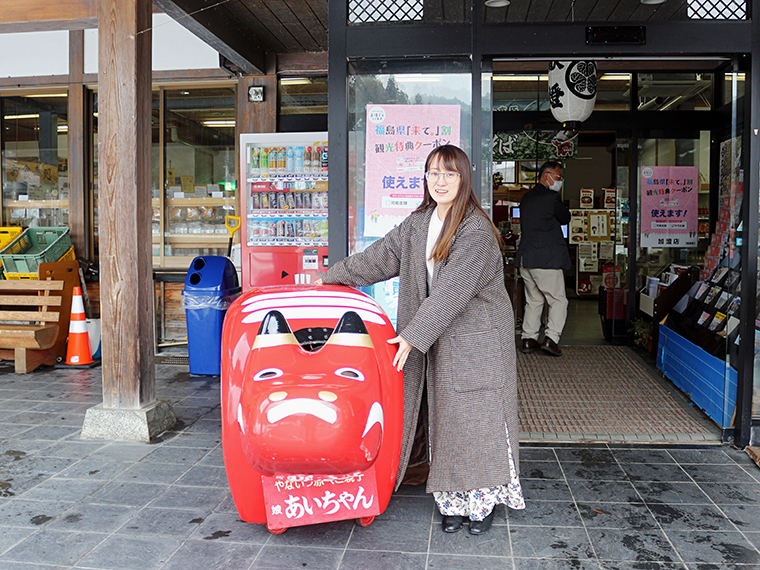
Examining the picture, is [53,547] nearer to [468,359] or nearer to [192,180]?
[468,359]

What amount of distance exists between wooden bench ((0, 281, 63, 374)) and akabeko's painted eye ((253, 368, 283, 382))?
12.8 feet

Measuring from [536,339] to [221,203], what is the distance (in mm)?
3423

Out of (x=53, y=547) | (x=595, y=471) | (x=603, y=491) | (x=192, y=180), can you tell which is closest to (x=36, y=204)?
(x=192, y=180)

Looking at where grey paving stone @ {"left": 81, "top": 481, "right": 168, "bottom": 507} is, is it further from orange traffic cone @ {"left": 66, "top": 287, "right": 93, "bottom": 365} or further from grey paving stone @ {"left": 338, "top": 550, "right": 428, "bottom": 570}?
orange traffic cone @ {"left": 66, "top": 287, "right": 93, "bottom": 365}

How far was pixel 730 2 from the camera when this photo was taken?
334 cm

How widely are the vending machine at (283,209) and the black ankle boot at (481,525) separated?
323cm

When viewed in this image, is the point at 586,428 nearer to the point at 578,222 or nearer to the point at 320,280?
the point at 320,280

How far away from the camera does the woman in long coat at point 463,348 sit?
2.35 m

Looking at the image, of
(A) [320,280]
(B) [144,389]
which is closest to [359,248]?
(A) [320,280]

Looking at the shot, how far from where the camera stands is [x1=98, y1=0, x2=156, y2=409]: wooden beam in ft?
11.8

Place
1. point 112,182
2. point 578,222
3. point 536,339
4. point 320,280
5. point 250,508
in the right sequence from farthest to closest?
1. point 578,222
2. point 536,339
3. point 112,182
4. point 320,280
5. point 250,508

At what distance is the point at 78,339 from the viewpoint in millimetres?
5441

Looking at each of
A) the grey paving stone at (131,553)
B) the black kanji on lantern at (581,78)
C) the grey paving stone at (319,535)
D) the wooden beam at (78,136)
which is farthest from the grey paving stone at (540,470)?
the wooden beam at (78,136)

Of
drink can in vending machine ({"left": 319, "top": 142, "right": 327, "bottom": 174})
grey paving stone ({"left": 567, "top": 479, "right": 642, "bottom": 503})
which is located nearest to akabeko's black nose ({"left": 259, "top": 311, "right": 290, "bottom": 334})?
grey paving stone ({"left": 567, "top": 479, "right": 642, "bottom": 503})
